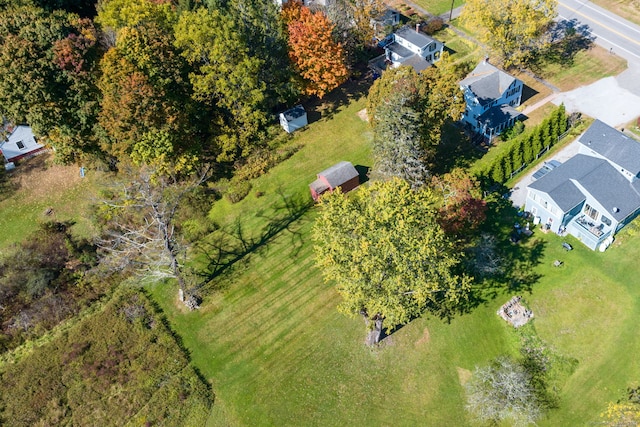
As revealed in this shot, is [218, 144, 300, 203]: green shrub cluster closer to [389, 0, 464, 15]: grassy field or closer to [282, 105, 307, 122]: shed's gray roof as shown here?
[282, 105, 307, 122]: shed's gray roof

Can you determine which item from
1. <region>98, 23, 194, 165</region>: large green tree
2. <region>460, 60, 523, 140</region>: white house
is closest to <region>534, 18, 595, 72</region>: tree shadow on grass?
<region>460, 60, 523, 140</region>: white house

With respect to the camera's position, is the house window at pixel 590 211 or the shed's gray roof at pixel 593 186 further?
the house window at pixel 590 211

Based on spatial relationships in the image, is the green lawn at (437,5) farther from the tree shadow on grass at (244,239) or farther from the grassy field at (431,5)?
the tree shadow on grass at (244,239)

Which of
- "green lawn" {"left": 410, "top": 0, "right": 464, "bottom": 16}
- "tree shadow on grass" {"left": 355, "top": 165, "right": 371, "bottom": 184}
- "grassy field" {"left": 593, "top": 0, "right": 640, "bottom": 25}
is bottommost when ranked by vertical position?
"tree shadow on grass" {"left": 355, "top": 165, "right": 371, "bottom": 184}

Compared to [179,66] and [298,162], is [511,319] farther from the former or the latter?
[179,66]

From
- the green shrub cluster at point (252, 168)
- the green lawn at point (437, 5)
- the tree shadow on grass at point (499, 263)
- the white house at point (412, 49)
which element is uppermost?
the green lawn at point (437, 5)

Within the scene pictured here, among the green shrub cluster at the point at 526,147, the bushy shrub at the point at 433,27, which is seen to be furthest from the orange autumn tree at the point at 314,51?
the green shrub cluster at the point at 526,147
